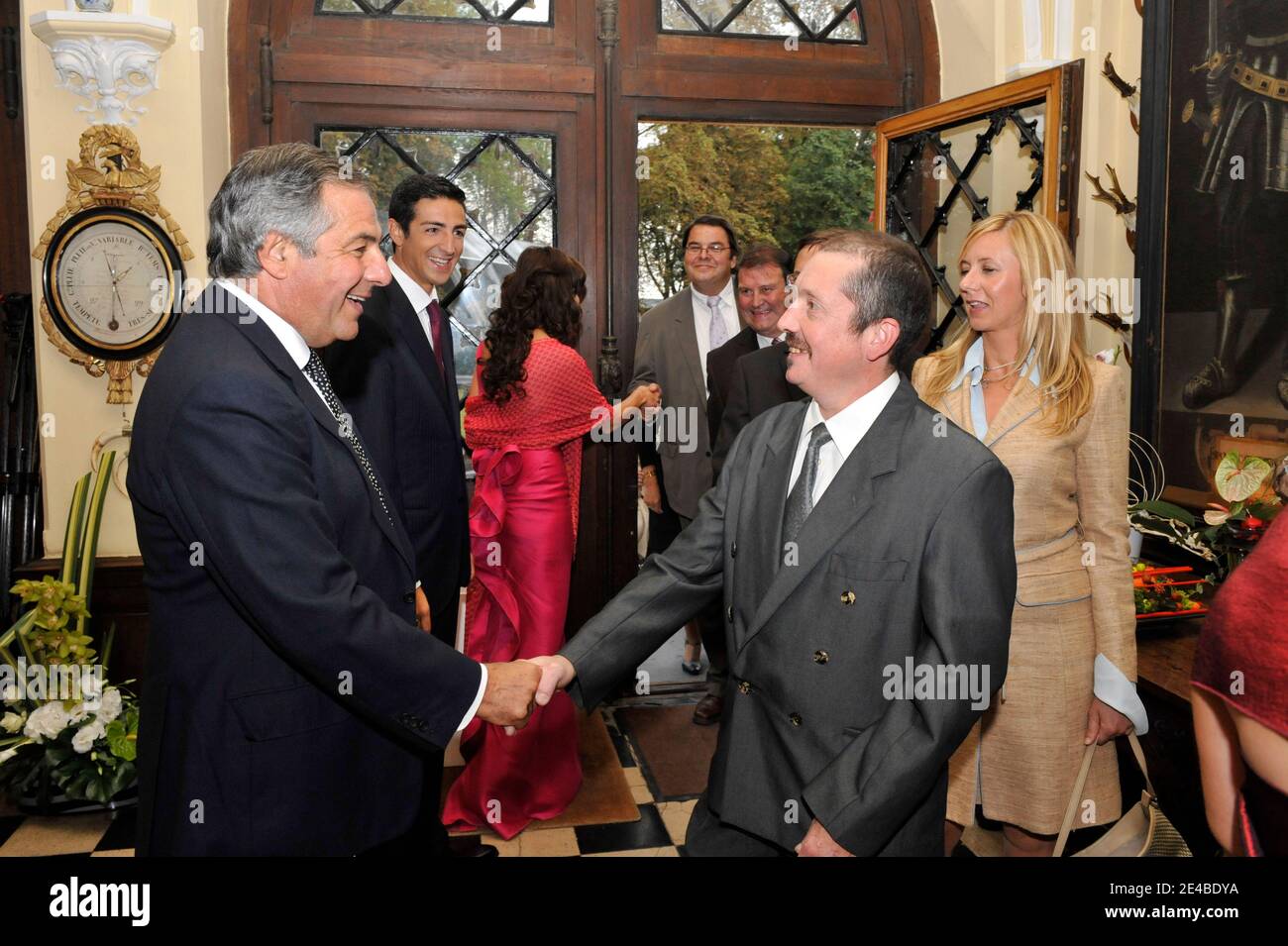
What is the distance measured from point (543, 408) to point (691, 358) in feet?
3.96

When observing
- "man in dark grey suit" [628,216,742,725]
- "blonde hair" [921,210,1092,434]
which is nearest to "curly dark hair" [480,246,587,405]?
"man in dark grey suit" [628,216,742,725]

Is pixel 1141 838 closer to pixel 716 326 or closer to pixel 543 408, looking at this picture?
pixel 543 408

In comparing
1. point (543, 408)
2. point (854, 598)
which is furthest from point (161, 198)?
point (854, 598)

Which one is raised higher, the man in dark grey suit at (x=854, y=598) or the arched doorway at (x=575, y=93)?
the arched doorway at (x=575, y=93)

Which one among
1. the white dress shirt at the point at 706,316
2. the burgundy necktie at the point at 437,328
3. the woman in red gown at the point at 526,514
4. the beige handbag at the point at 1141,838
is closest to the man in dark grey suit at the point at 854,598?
the beige handbag at the point at 1141,838

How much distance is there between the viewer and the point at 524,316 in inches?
Result: 142

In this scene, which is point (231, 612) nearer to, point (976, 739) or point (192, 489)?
point (192, 489)

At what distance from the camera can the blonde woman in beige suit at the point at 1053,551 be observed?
2.32 m

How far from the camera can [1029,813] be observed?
2.38 m

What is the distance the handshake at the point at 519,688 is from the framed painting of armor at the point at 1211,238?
2354mm

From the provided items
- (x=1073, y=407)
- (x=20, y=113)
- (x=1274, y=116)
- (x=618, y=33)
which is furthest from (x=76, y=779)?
(x=1274, y=116)

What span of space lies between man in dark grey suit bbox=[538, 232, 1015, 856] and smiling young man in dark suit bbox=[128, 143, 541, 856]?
35 centimetres

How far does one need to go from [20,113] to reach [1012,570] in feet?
14.8

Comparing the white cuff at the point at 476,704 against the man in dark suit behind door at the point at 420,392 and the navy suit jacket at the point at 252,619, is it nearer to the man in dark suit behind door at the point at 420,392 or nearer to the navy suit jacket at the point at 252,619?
the navy suit jacket at the point at 252,619
